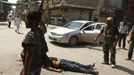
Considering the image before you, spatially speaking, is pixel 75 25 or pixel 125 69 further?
pixel 75 25

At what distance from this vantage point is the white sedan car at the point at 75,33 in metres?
16.5

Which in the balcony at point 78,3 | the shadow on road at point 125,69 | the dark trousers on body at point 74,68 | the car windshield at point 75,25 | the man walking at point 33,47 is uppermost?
the man walking at point 33,47

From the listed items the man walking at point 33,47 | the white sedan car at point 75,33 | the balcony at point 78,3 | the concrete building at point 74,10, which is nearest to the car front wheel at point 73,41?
the white sedan car at point 75,33

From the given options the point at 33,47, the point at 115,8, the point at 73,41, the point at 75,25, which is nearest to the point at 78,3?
the point at 115,8

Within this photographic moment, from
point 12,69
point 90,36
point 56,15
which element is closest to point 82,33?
point 90,36

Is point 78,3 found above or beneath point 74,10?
above

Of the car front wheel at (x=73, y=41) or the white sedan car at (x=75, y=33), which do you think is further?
the car front wheel at (x=73, y=41)

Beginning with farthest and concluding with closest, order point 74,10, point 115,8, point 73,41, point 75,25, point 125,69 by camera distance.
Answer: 1. point 115,8
2. point 74,10
3. point 75,25
4. point 73,41
5. point 125,69

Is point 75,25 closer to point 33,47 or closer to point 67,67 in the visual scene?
point 67,67

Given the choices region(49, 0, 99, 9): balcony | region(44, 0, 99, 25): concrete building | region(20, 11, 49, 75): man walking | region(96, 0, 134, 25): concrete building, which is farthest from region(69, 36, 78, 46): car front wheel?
region(96, 0, 134, 25): concrete building

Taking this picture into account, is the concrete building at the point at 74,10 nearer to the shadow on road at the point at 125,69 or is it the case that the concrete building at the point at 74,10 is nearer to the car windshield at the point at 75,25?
the car windshield at the point at 75,25

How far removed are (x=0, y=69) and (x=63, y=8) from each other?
35.5m

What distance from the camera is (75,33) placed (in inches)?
671

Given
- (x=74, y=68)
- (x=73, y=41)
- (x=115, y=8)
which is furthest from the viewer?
(x=115, y=8)
